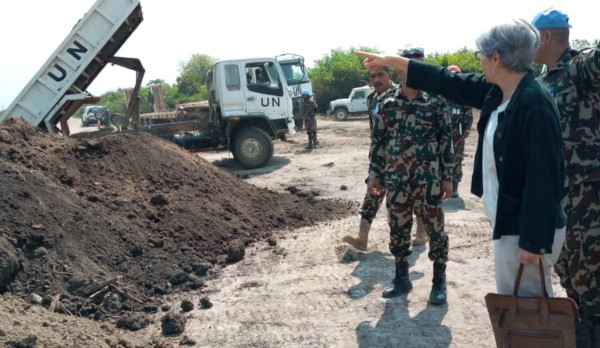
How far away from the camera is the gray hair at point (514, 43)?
2598 millimetres

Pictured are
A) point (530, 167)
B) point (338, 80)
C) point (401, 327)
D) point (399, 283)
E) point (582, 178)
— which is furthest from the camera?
point (338, 80)

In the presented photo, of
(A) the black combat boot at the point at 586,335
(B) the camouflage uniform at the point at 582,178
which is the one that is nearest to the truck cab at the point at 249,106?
(B) the camouflage uniform at the point at 582,178

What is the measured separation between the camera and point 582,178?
124 inches

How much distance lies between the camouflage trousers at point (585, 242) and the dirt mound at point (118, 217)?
3.43 meters

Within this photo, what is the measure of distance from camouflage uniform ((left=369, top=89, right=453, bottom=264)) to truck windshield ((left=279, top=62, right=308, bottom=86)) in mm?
17878

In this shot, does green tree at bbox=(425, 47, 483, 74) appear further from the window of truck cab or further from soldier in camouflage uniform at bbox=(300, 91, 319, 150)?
the window of truck cab

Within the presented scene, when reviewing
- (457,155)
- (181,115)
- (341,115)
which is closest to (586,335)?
(457,155)

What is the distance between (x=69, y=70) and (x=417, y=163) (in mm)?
10290

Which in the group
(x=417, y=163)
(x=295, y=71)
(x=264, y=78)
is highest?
(x=295, y=71)

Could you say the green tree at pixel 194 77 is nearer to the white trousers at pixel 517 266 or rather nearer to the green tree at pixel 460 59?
the green tree at pixel 460 59

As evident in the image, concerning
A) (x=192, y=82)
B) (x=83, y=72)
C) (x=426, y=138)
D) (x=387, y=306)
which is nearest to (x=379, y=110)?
(x=426, y=138)

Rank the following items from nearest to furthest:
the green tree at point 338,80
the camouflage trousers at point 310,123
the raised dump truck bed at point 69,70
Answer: the raised dump truck bed at point 69,70, the camouflage trousers at point 310,123, the green tree at point 338,80

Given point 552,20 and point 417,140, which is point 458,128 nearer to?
point 417,140

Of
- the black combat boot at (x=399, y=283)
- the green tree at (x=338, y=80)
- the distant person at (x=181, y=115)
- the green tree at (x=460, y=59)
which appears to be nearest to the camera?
the black combat boot at (x=399, y=283)
